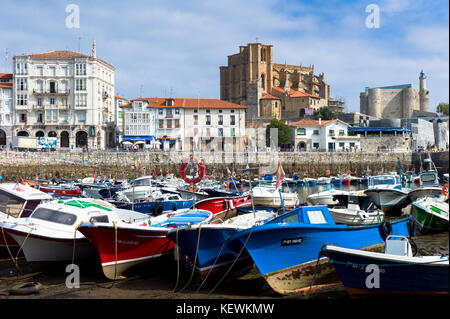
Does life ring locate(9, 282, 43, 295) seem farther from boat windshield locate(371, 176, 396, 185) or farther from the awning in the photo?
the awning

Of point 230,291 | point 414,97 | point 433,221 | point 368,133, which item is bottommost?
point 230,291

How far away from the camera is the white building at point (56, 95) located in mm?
63938

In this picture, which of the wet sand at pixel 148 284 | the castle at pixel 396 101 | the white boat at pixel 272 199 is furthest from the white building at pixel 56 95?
the castle at pixel 396 101

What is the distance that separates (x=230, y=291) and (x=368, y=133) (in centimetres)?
7633

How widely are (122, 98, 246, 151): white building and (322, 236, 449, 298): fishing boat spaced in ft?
183

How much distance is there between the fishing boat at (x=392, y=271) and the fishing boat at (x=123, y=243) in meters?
5.13

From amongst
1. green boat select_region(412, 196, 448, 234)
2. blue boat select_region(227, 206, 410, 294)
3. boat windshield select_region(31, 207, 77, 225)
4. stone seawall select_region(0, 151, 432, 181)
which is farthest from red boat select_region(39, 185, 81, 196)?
green boat select_region(412, 196, 448, 234)

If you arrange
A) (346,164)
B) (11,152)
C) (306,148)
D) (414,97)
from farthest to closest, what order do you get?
1. (414,97)
2. (306,148)
3. (346,164)
4. (11,152)

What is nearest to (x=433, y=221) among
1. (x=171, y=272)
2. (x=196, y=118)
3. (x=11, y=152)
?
(x=171, y=272)

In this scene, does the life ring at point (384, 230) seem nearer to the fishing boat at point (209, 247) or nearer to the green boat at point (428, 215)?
the green boat at point (428, 215)

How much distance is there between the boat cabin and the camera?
18.1m

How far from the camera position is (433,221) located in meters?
16.9

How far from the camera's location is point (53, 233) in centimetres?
1449

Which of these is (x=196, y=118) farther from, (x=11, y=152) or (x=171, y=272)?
(x=171, y=272)
